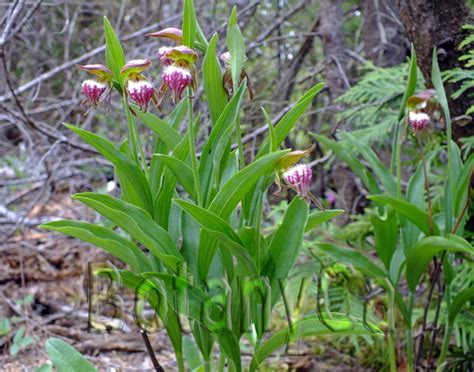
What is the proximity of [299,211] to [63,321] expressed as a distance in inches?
62.1

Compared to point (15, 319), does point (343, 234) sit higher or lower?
higher

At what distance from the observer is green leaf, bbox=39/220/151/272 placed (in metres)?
1.13

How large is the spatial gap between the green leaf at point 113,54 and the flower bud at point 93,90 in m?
0.05

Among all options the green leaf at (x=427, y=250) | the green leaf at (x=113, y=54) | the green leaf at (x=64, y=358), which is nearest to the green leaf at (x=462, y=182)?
the green leaf at (x=427, y=250)

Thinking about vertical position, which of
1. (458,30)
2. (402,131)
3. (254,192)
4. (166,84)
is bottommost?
(254,192)

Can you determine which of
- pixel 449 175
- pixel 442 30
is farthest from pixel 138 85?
pixel 442 30

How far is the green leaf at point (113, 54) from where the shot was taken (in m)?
1.19

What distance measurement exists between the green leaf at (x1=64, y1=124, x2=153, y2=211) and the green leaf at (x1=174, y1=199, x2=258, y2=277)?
0.55ft

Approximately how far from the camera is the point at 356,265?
5.23ft

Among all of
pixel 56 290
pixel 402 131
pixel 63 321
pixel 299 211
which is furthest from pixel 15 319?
pixel 402 131

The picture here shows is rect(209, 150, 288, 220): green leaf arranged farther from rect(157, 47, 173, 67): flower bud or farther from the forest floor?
the forest floor

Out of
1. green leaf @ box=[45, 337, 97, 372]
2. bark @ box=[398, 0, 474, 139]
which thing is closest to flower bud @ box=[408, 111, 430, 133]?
bark @ box=[398, 0, 474, 139]

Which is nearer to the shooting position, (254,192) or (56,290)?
(254,192)

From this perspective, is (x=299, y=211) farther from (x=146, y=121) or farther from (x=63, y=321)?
(x=63, y=321)
